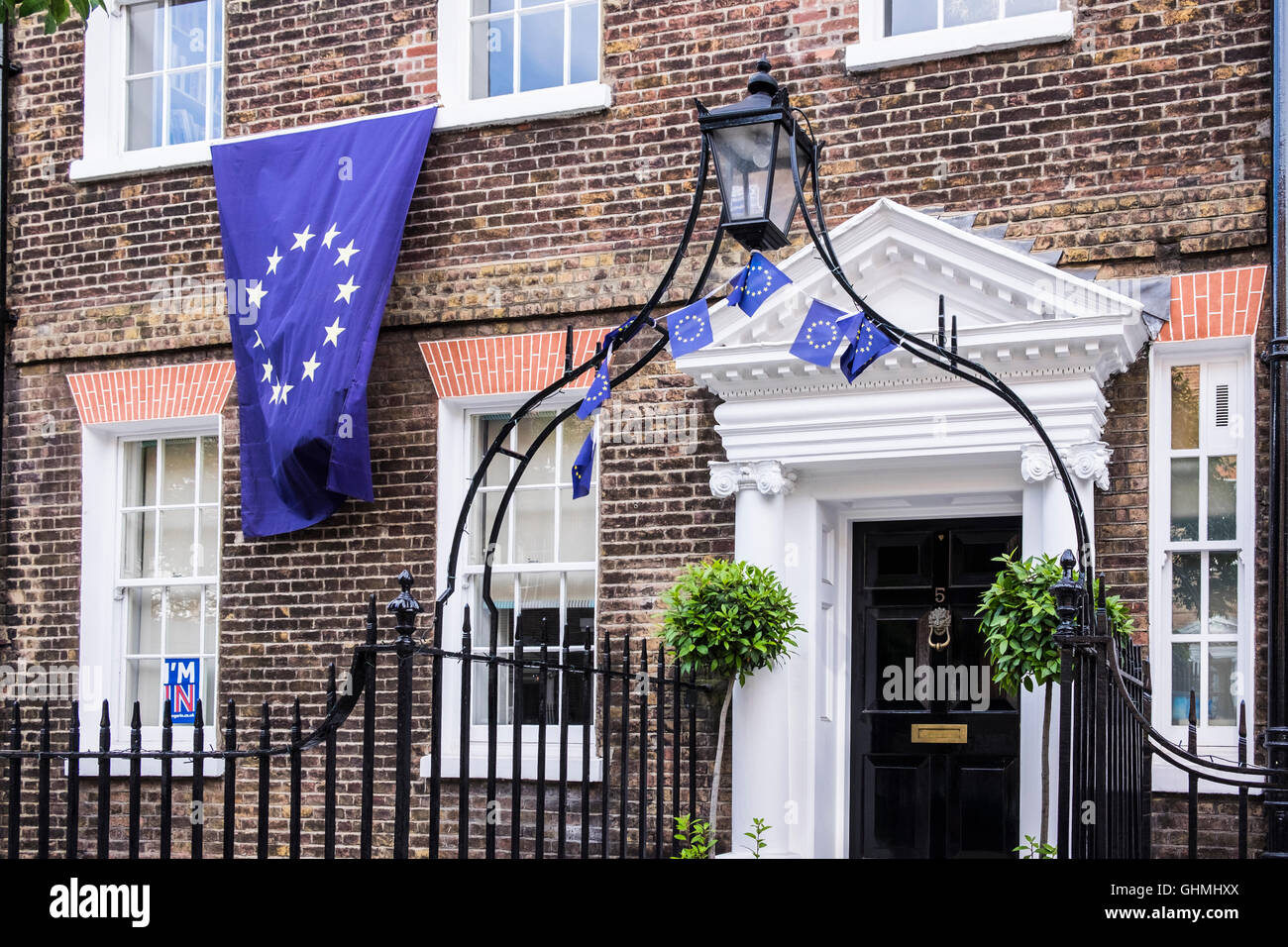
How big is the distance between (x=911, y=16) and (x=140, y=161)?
4733 millimetres

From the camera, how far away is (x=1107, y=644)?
5.48 m

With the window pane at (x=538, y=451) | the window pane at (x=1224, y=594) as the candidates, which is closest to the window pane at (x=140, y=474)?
the window pane at (x=538, y=451)

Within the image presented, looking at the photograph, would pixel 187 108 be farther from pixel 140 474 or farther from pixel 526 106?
pixel 526 106

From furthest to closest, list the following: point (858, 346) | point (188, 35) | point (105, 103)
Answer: point (105, 103)
point (188, 35)
point (858, 346)

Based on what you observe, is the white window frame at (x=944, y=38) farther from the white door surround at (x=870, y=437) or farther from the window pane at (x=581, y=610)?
the window pane at (x=581, y=610)

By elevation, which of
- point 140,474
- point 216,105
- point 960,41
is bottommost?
point 140,474

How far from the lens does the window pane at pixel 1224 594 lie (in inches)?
298

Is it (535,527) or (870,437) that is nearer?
(870,437)

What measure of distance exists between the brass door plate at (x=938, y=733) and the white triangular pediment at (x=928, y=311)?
1.77m

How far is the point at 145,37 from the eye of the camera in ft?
33.9

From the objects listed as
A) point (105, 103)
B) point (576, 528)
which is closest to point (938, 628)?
point (576, 528)

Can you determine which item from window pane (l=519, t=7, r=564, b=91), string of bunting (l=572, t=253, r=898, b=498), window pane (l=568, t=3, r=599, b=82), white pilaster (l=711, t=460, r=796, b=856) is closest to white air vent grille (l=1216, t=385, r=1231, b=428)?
string of bunting (l=572, t=253, r=898, b=498)

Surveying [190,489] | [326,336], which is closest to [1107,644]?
[326,336]
